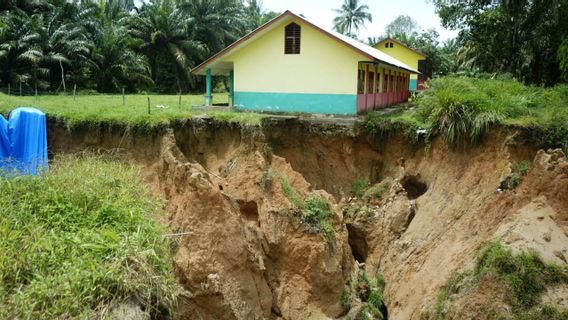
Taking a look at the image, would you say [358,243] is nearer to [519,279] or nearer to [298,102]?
[519,279]

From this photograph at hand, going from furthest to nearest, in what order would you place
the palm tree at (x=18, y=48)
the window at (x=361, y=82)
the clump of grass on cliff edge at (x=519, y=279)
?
the palm tree at (x=18, y=48) < the window at (x=361, y=82) < the clump of grass on cliff edge at (x=519, y=279)

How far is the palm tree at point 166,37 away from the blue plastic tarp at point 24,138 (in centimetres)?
2275

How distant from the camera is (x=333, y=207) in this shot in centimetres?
1245

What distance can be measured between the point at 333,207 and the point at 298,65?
7.45 metres

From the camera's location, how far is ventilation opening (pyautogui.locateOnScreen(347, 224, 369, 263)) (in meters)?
13.5

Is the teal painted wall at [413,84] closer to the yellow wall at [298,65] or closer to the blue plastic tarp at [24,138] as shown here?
the yellow wall at [298,65]

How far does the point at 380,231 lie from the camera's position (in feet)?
43.3

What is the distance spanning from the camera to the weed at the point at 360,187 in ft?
48.4

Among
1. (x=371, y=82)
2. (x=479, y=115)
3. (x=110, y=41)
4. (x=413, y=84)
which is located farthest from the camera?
(x=413, y=84)

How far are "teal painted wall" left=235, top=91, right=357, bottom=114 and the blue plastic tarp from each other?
26.0 feet

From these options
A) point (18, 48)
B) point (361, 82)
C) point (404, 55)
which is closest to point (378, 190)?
point (361, 82)

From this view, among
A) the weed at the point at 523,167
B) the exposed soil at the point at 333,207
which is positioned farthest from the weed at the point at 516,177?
the exposed soil at the point at 333,207

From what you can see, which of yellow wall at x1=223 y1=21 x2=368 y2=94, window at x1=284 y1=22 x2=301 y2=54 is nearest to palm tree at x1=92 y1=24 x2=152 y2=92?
yellow wall at x1=223 y1=21 x2=368 y2=94

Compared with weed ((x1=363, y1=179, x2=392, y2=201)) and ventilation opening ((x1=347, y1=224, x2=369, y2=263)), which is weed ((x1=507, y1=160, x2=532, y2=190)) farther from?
ventilation opening ((x1=347, y1=224, x2=369, y2=263))
